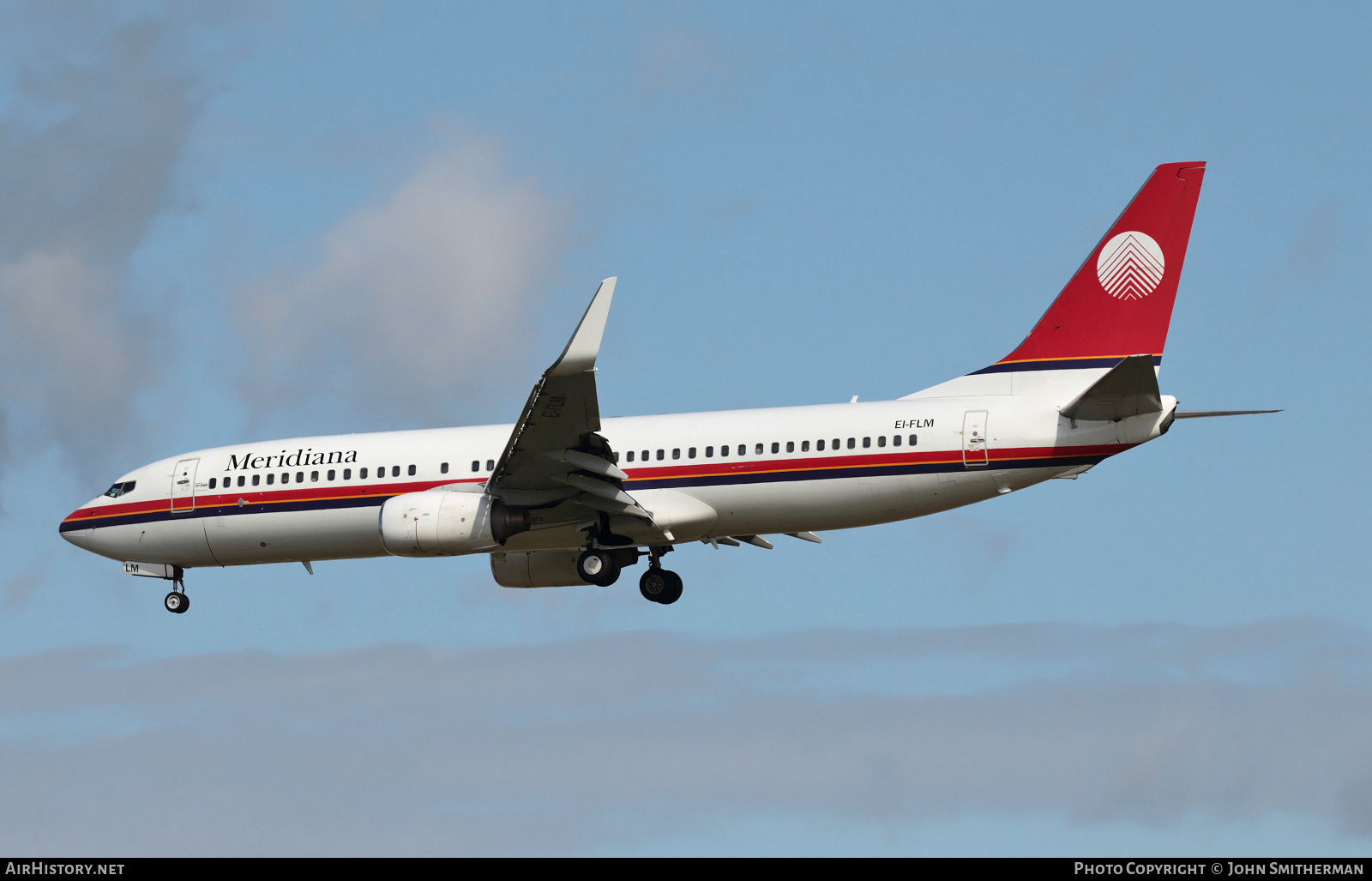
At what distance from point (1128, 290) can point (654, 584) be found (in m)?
11.6

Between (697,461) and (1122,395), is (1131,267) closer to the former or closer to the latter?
(1122,395)

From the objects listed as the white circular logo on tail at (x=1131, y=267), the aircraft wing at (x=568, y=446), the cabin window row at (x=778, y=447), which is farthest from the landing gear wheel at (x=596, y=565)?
the white circular logo on tail at (x=1131, y=267)

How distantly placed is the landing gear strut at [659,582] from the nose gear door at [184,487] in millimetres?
10076

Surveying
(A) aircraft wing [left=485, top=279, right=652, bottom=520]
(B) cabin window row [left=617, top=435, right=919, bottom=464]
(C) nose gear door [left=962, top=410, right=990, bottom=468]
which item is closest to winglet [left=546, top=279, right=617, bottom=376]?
(A) aircraft wing [left=485, top=279, right=652, bottom=520]

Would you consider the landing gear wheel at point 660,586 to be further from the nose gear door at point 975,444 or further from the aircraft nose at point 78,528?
the aircraft nose at point 78,528

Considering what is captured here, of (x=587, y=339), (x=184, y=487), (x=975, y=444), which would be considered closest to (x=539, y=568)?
(x=184, y=487)

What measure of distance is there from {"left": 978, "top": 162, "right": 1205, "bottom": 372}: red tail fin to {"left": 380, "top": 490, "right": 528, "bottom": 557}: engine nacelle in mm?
10336

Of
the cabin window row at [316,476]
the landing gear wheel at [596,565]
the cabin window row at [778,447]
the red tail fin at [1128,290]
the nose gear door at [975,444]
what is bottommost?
the landing gear wheel at [596,565]

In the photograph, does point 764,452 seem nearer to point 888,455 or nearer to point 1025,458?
point 888,455

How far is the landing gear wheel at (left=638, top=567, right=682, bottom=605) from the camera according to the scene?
121ft

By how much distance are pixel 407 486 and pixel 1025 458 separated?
504 inches

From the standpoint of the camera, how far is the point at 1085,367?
33.8 metres

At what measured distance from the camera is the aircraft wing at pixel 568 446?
29.9 meters
